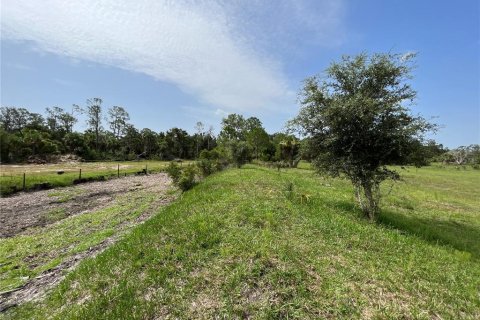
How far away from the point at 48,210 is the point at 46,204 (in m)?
2.03

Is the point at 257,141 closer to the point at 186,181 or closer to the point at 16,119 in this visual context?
the point at 186,181

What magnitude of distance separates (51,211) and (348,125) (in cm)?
1811

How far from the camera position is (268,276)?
543 centimetres

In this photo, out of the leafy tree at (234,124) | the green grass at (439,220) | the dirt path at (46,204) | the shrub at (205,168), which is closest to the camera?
the green grass at (439,220)

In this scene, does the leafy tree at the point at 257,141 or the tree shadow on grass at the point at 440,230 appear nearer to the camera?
the tree shadow on grass at the point at 440,230

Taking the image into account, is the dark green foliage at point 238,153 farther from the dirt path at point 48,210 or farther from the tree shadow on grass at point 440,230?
the tree shadow on grass at point 440,230

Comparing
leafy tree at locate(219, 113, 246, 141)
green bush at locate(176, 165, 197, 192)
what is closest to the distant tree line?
leafy tree at locate(219, 113, 246, 141)

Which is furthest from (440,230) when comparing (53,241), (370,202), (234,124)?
(234,124)

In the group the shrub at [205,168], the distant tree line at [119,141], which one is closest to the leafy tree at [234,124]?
the distant tree line at [119,141]

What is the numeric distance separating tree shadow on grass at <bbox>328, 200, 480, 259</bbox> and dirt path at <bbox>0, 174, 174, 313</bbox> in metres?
9.92

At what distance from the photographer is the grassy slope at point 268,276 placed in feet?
15.5

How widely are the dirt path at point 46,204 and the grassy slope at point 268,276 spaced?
10421 mm

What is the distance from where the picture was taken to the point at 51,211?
54.8ft

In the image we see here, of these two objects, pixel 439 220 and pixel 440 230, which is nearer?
pixel 440 230
